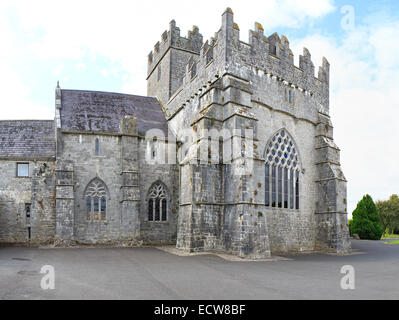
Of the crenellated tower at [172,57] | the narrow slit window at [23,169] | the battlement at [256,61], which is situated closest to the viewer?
the battlement at [256,61]

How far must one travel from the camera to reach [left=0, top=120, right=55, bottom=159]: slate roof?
22.4m

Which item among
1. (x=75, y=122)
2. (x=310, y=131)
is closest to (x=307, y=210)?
(x=310, y=131)

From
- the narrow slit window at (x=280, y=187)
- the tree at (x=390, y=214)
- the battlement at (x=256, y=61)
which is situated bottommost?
the tree at (x=390, y=214)

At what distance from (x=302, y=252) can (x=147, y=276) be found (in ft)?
41.5

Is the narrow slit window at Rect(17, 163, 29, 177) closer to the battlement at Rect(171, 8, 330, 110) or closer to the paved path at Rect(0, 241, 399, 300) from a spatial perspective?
the paved path at Rect(0, 241, 399, 300)

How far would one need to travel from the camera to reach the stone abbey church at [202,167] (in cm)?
1711

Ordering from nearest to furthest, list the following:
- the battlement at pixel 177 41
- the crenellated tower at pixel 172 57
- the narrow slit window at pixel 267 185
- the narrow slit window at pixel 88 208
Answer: the narrow slit window at pixel 267 185 < the narrow slit window at pixel 88 208 < the crenellated tower at pixel 172 57 < the battlement at pixel 177 41

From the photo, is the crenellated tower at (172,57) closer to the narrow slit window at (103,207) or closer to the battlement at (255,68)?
the battlement at (255,68)

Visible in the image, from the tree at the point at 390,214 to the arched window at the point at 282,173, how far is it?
39919 mm

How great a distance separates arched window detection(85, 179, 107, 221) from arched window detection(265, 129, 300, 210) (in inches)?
393

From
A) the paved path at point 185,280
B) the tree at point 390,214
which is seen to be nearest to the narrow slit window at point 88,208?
the paved path at point 185,280

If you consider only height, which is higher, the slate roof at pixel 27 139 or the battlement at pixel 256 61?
the battlement at pixel 256 61

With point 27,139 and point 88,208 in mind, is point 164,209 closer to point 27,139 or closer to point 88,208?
point 88,208

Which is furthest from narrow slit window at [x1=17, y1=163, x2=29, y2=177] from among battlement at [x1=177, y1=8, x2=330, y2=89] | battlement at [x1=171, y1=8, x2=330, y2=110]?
battlement at [x1=177, y1=8, x2=330, y2=89]
